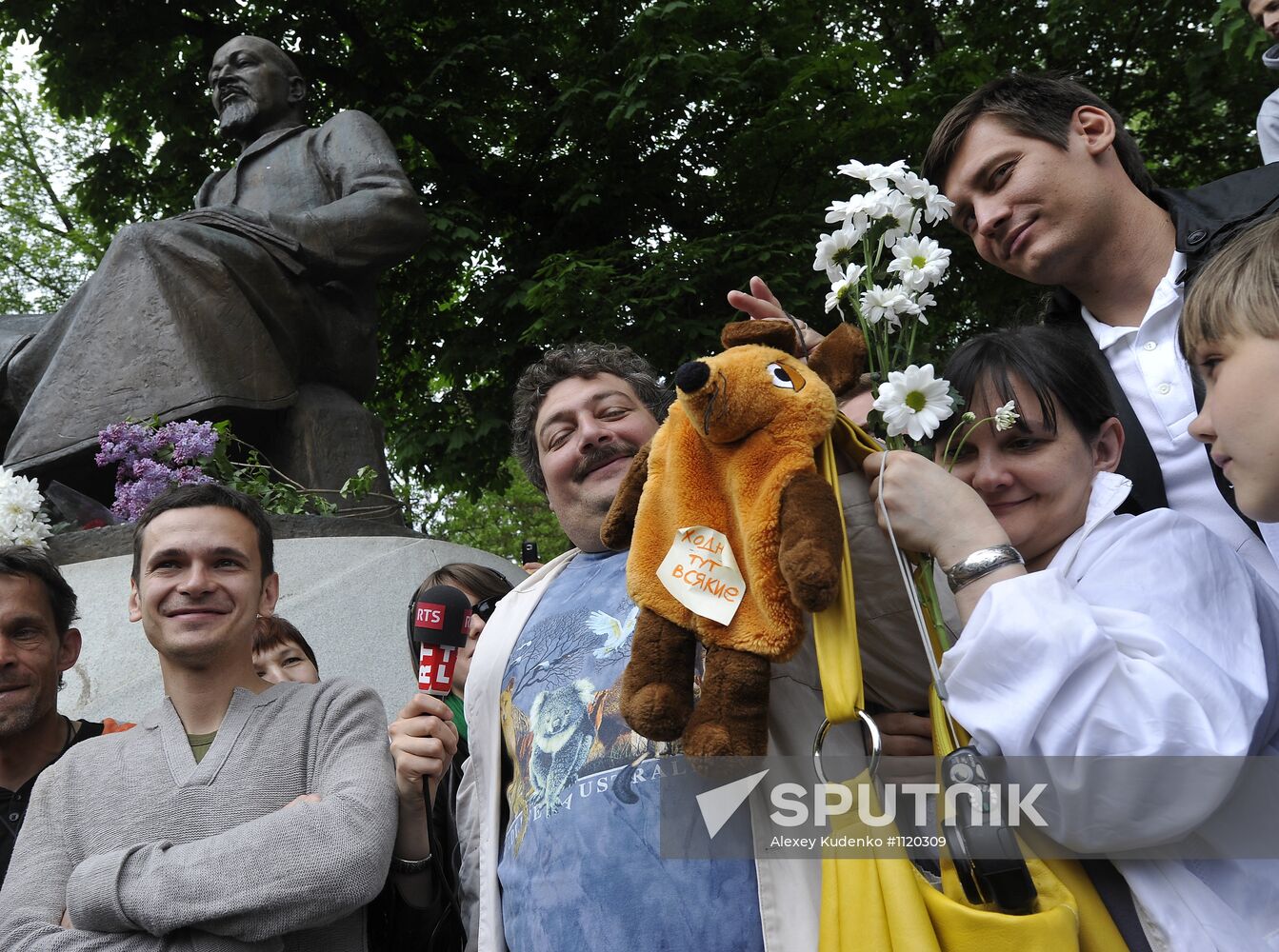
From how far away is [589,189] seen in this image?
394 inches

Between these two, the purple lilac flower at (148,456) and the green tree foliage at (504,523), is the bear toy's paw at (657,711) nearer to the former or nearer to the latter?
the purple lilac flower at (148,456)

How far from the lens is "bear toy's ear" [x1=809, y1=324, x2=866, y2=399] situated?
1.95 meters

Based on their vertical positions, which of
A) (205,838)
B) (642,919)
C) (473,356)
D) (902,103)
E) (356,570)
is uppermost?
(902,103)

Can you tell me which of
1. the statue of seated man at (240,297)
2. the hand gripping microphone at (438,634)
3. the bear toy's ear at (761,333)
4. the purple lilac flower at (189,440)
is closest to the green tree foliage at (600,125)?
the statue of seated man at (240,297)

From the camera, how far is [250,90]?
7055mm

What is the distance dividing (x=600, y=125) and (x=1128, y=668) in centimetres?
906

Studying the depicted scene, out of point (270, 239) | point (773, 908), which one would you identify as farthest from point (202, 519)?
point (270, 239)

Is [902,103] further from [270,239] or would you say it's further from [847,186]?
[270,239]

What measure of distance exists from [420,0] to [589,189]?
2.99 m

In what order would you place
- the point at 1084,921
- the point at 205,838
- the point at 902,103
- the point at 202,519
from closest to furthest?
the point at 1084,921
the point at 205,838
the point at 202,519
the point at 902,103

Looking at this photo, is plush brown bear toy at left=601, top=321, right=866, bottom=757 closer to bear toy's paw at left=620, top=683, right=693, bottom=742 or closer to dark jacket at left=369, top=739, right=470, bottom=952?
bear toy's paw at left=620, top=683, right=693, bottom=742

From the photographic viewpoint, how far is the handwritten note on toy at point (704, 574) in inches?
69.0

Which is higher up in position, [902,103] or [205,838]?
[902,103]

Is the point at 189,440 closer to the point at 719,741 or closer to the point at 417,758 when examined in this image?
the point at 417,758
